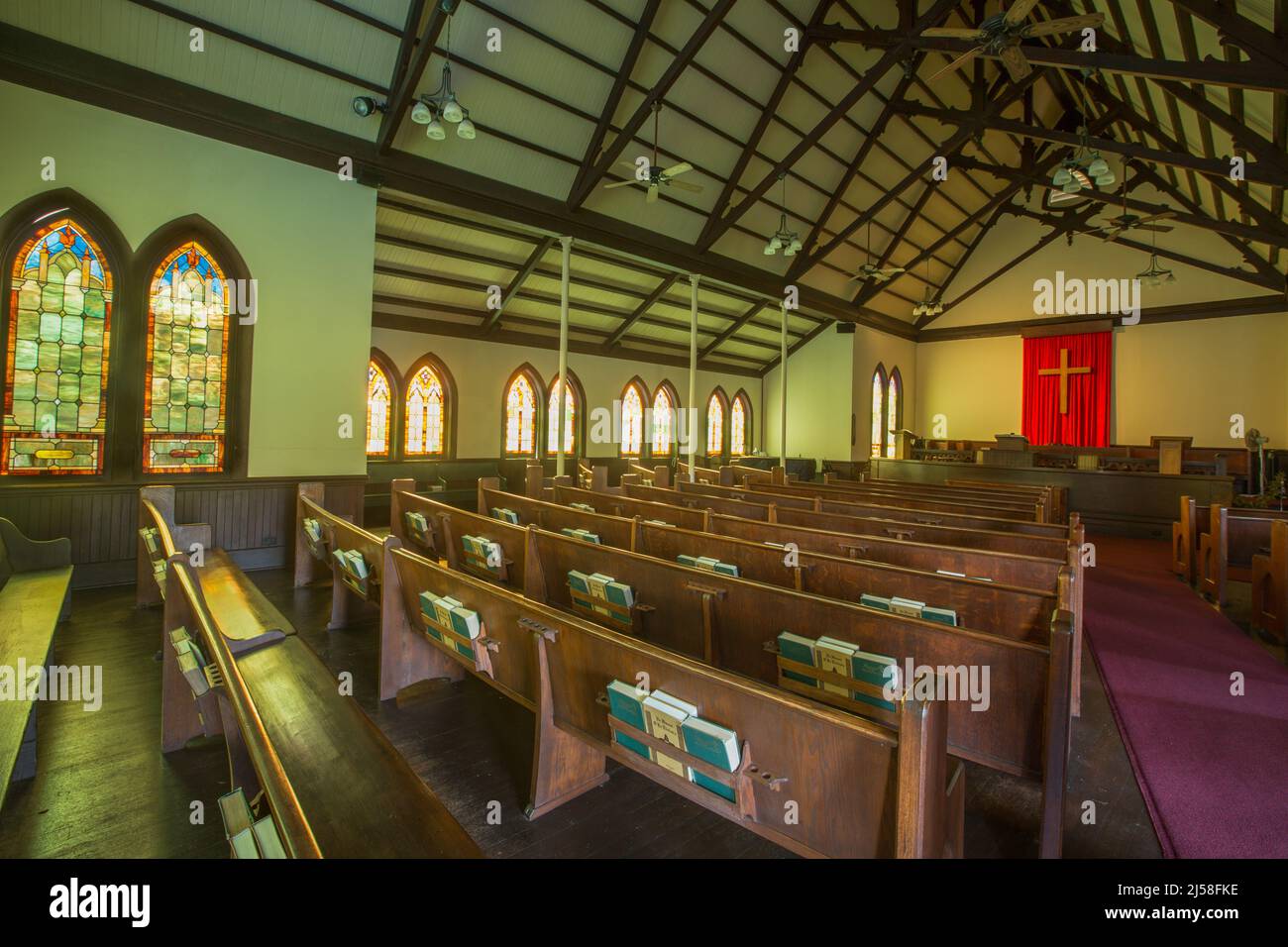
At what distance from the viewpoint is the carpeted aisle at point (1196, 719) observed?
212 centimetres

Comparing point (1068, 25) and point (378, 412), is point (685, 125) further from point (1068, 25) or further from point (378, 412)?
point (378, 412)

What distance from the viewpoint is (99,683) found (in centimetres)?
293

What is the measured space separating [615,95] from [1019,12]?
4.37 meters

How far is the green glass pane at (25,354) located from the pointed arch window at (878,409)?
49.5 feet

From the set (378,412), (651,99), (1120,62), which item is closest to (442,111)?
(651,99)

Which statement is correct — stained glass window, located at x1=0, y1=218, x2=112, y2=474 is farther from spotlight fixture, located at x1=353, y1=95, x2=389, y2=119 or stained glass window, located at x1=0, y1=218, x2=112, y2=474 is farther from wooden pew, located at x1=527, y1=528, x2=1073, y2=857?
wooden pew, located at x1=527, y1=528, x2=1073, y2=857

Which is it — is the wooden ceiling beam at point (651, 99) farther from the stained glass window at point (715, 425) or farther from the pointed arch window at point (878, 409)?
the pointed arch window at point (878, 409)

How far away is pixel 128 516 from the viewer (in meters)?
4.98

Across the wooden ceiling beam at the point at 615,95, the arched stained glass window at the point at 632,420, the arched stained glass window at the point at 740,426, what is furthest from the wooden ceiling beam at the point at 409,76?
the arched stained glass window at the point at 740,426

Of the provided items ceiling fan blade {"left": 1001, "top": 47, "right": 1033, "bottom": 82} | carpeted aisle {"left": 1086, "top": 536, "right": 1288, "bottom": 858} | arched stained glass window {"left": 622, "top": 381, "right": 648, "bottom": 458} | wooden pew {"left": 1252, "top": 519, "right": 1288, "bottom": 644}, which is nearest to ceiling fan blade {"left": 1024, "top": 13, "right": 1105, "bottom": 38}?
ceiling fan blade {"left": 1001, "top": 47, "right": 1033, "bottom": 82}

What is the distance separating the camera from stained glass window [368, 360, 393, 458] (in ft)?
31.7
